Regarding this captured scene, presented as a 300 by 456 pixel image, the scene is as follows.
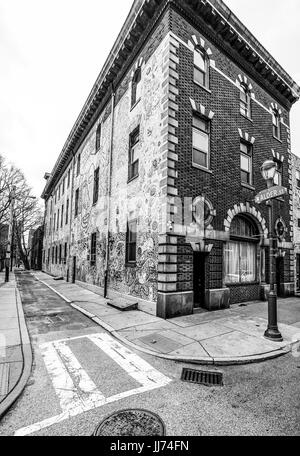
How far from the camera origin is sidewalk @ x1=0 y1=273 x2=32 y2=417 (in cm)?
384

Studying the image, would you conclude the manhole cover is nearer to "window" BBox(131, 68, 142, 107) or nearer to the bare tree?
"window" BBox(131, 68, 142, 107)

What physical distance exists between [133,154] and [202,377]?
10227 mm

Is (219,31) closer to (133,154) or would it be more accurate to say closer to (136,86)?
(136,86)

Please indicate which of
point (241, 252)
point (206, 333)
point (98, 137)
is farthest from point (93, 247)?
point (206, 333)

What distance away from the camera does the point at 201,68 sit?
11289mm

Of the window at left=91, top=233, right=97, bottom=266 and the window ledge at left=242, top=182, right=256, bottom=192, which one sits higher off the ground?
the window ledge at left=242, top=182, right=256, bottom=192

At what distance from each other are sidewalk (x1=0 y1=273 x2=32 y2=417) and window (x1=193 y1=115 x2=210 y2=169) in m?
8.74

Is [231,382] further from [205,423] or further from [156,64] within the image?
[156,64]

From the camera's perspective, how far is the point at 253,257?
1295 cm

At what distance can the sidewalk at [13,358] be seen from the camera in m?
3.84

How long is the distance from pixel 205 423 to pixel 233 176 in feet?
34.9

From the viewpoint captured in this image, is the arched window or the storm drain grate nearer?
the storm drain grate

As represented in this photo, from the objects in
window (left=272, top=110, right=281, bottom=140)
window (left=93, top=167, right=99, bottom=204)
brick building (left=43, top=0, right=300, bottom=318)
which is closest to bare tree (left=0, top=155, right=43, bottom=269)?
window (left=93, top=167, right=99, bottom=204)

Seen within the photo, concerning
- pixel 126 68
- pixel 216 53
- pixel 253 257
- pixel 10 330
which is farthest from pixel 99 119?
pixel 10 330
